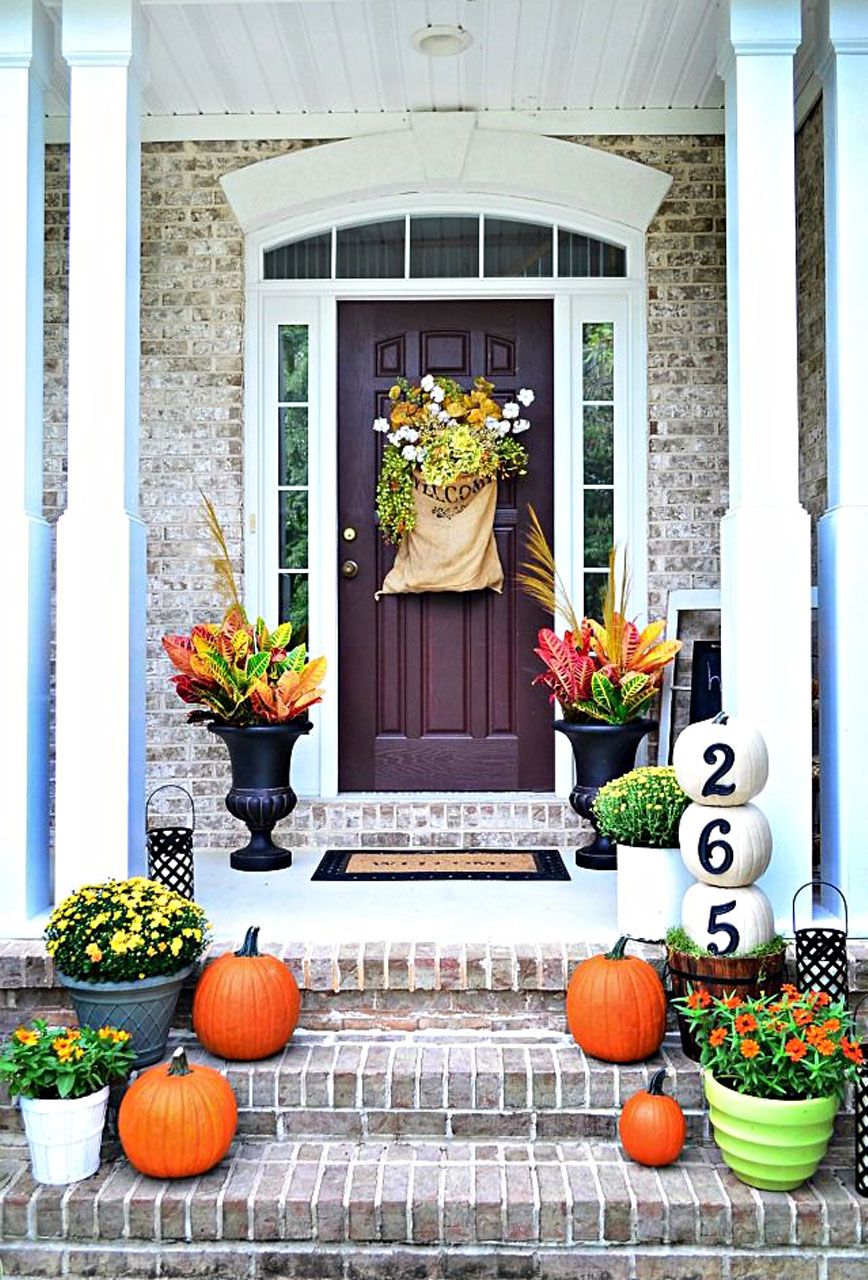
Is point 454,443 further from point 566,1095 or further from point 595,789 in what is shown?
point 566,1095

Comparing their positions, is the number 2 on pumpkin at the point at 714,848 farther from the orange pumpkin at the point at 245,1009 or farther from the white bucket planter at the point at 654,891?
the orange pumpkin at the point at 245,1009

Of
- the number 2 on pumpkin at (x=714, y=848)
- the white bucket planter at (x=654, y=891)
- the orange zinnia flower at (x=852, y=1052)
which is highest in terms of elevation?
the number 2 on pumpkin at (x=714, y=848)

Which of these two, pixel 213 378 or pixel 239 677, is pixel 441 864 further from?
pixel 213 378

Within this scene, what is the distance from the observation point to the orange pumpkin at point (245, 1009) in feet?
9.23

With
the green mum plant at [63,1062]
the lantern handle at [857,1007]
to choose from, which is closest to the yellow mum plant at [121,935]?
the green mum plant at [63,1062]

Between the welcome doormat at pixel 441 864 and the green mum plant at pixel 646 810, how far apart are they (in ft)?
2.69

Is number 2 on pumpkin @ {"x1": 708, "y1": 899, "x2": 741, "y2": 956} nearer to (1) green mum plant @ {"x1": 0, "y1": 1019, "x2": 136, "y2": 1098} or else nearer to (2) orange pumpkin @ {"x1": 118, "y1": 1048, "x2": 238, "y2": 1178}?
(2) orange pumpkin @ {"x1": 118, "y1": 1048, "x2": 238, "y2": 1178}

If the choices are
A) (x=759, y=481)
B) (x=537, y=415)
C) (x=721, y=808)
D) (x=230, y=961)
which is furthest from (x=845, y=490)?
(x=230, y=961)

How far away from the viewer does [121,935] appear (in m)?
2.79

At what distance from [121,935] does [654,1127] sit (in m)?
1.31

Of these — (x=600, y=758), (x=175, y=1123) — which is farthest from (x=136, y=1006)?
(x=600, y=758)

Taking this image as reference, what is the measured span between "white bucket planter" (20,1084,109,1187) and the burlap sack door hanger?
8.71 feet

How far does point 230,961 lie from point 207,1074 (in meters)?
0.34

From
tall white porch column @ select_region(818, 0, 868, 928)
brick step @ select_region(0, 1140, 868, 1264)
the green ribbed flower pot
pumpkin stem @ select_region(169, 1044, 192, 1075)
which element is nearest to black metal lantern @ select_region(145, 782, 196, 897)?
pumpkin stem @ select_region(169, 1044, 192, 1075)
